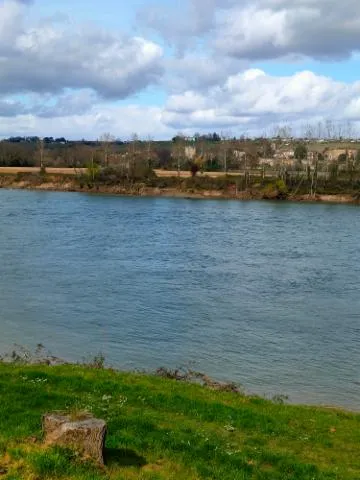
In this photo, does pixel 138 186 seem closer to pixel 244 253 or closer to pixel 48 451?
pixel 244 253

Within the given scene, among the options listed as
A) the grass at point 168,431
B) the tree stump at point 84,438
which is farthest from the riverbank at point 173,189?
the tree stump at point 84,438

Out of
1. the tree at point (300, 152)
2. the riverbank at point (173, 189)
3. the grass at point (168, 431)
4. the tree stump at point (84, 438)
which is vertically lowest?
the grass at point (168, 431)

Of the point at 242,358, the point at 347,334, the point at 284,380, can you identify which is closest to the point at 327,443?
the point at 284,380

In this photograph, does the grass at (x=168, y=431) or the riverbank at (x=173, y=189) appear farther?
the riverbank at (x=173, y=189)

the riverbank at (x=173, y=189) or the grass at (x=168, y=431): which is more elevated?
the riverbank at (x=173, y=189)

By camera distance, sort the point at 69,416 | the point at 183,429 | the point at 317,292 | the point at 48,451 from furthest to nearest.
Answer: the point at 317,292 → the point at 183,429 → the point at 69,416 → the point at 48,451

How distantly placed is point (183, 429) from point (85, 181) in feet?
302

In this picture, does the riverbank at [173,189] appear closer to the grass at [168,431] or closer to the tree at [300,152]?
the tree at [300,152]

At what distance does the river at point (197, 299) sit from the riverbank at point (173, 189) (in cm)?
3491

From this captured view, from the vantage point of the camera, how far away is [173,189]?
9619cm

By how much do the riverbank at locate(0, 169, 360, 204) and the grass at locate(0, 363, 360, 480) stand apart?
7951cm

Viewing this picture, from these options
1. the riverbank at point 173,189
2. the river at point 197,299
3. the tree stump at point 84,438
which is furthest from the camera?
the riverbank at point 173,189

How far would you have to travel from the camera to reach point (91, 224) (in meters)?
56.5

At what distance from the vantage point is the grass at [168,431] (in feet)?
25.9
